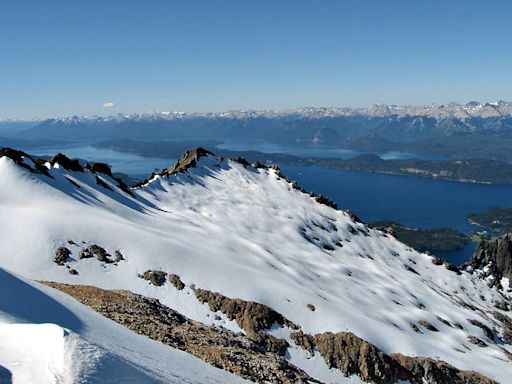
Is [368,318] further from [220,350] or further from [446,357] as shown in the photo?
[220,350]

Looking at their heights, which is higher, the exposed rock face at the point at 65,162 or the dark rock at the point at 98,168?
the exposed rock face at the point at 65,162

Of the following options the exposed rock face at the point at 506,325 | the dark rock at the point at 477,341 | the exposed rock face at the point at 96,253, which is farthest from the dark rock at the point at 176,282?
the exposed rock face at the point at 506,325

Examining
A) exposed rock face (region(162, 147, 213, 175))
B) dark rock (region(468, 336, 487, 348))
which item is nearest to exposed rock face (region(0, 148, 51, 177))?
exposed rock face (region(162, 147, 213, 175))

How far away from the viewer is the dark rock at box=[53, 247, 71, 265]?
5859 cm

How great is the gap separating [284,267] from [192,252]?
2045 centimetres

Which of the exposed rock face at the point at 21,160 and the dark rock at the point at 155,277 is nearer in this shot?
the dark rock at the point at 155,277

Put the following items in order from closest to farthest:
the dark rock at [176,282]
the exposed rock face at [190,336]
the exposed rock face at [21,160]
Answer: the exposed rock face at [190,336], the dark rock at [176,282], the exposed rock face at [21,160]

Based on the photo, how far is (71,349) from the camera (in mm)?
17781

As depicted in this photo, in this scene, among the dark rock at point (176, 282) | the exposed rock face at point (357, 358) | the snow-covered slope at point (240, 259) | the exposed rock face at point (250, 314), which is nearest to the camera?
the exposed rock face at point (357, 358)

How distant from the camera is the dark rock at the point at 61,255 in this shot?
5859 cm

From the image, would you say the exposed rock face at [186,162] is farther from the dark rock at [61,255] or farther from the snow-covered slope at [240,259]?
the dark rock at [61,255]

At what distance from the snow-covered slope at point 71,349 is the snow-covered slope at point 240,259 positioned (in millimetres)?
27473

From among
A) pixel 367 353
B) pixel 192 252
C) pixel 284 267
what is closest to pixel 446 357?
pixel 367 353

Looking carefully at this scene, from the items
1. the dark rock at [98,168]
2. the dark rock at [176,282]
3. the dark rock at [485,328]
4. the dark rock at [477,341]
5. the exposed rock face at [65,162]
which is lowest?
the dark rock at [485,328]
